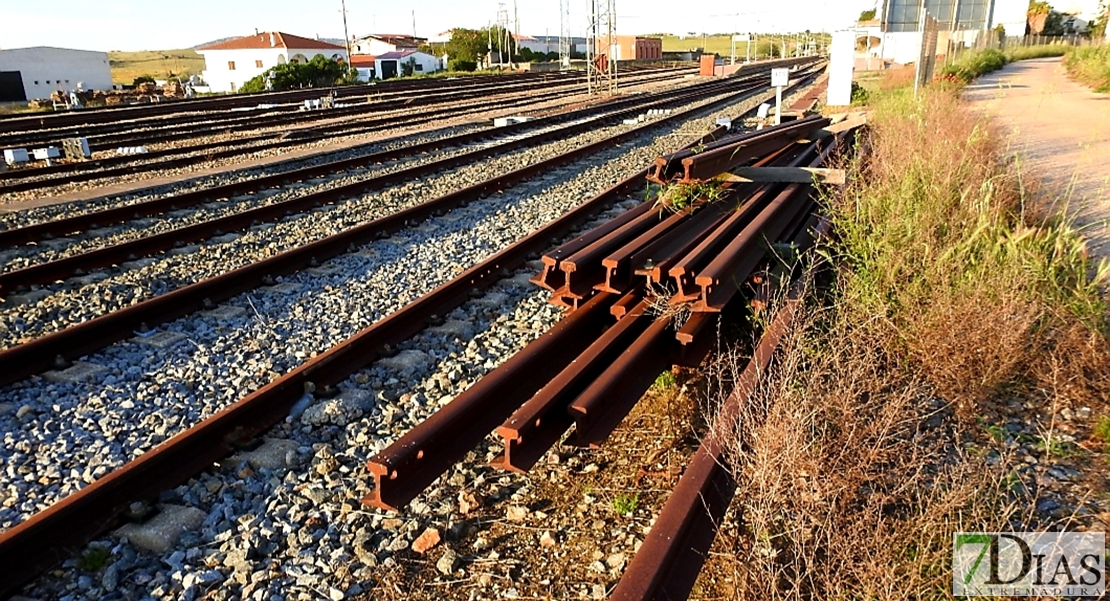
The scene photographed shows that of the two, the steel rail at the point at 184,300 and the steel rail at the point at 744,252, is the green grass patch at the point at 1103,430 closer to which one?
the steel rail at the point at 744,252

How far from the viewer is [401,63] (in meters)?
70.1

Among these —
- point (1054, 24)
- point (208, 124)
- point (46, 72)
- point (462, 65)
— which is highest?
point (1054, 24)

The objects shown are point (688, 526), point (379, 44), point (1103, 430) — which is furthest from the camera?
point (379, 44)

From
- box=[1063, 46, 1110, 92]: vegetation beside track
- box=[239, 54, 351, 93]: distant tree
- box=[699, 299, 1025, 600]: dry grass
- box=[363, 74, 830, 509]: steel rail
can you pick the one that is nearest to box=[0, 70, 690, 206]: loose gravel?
box=[363, 74, 830, 509]: steel rail

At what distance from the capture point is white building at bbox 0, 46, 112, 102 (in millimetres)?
49250

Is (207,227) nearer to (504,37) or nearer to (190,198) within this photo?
(190,198)

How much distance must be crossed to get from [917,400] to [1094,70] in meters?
26.8

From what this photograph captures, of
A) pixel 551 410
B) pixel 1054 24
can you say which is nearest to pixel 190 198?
pixel 551 410

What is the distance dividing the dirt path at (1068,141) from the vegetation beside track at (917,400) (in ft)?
2.97

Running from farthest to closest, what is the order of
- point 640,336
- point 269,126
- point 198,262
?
1. point 269,126
2. point 198,262
3. point 640,336

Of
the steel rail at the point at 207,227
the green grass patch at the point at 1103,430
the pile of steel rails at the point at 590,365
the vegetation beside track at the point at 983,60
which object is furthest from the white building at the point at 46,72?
the green grass patch at the point at 1103,430

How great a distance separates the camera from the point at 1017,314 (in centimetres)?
435

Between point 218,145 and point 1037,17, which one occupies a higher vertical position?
point 1037,17

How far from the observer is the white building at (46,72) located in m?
49.2
